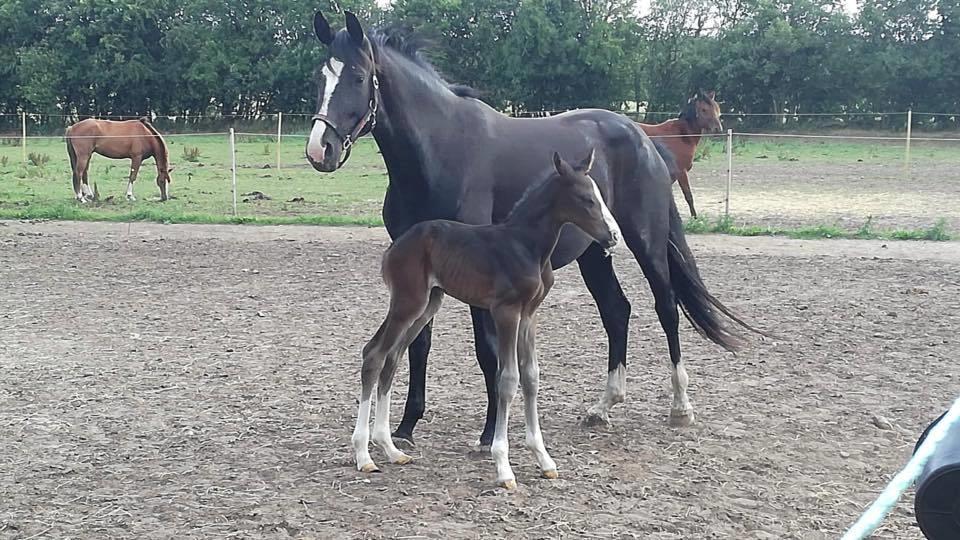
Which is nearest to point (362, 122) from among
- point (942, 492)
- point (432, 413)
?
point (432, 413)

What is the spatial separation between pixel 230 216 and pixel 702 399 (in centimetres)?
943

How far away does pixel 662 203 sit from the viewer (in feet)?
16.9

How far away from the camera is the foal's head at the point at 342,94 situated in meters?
3.96

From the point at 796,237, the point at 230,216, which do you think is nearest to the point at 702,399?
the point at 796,237

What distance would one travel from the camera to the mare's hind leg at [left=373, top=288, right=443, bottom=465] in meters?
4.23

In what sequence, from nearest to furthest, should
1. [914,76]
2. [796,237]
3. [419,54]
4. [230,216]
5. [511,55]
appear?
1. [419,54]
2. [796,237]
3. [230,216]
4. [914,76]
5. [511,55]

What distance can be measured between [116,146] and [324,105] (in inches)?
537

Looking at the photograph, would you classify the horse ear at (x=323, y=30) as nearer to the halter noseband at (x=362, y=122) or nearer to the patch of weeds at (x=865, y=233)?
the halter noseband at (x=362, y=122)

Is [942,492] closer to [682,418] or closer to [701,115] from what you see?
[682,418]

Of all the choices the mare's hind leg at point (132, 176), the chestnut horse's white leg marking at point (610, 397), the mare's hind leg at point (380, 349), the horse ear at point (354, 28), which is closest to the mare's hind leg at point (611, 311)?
the chestnut horse's white leg marking at point (610, 397)

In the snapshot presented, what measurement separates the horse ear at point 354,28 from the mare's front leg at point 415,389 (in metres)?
1.45

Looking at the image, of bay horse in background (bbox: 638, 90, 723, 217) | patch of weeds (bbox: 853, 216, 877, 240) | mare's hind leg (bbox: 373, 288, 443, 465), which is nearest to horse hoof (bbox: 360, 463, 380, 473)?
mare's hind leg (bbox: 373, 288, 443, 465)

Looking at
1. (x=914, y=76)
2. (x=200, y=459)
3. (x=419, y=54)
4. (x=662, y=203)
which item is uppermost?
(x=914, y=76)

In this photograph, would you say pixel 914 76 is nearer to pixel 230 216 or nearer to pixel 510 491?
pixel 230 216
